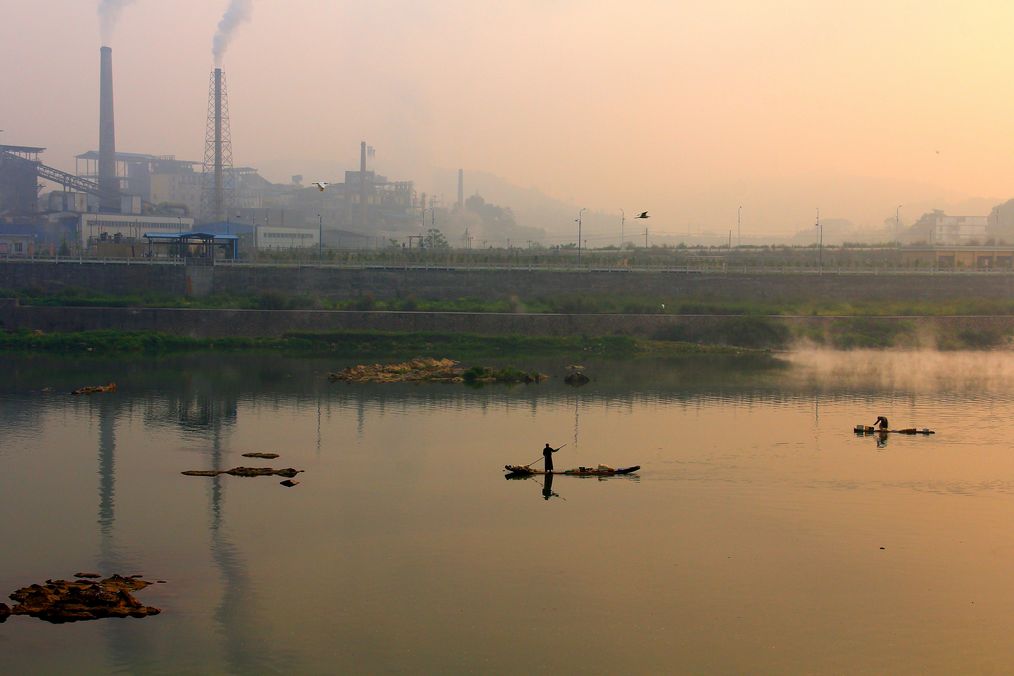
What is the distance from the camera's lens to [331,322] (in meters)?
42.3

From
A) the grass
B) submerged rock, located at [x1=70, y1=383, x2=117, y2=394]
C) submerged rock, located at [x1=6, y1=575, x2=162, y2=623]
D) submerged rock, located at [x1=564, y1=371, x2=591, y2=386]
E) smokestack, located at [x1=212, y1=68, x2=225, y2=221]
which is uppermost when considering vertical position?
smokestack, located at [x1=212, y1=68, x2=225, y2=221]

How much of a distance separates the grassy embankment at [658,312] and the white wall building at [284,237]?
2961 centimetres

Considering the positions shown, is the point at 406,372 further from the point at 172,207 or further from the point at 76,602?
the point at 172,207

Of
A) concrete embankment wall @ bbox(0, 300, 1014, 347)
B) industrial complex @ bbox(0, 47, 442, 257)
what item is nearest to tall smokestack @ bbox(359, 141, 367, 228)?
industrial complex @ bbox(0, 47, 442, 257)

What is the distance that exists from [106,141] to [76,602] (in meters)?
82.0

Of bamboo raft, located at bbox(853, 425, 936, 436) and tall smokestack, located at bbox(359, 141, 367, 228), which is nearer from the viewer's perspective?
bamboo raft, located at bbox(853, 425, 936, 436)

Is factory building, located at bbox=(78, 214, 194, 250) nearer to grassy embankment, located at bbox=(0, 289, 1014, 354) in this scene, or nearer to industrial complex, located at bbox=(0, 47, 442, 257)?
industrial complex, located at bbox=(0, 47, 442, 257)

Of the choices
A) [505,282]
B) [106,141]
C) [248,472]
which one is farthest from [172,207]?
[248,472]

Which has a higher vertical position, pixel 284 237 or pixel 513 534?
pixel 284 237

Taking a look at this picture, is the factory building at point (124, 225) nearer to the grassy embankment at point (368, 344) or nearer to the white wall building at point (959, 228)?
the grassy embankment at point (368, 344)

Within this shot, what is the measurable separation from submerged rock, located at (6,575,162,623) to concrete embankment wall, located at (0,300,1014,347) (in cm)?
2873

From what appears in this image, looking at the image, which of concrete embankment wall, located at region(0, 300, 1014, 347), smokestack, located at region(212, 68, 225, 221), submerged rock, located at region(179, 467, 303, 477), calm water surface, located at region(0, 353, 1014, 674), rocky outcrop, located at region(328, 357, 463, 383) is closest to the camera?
calm water surface, located at region(0, 353, 1014, 674)

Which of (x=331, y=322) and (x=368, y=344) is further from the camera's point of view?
(x=331, y=322)

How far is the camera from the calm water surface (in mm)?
12023
